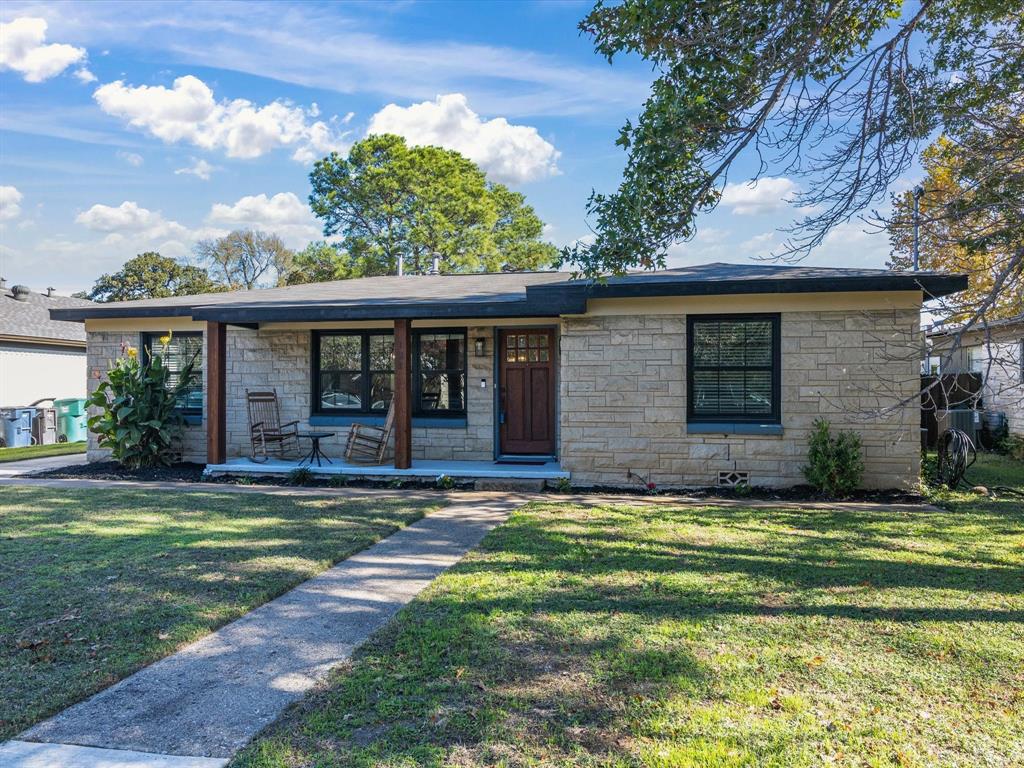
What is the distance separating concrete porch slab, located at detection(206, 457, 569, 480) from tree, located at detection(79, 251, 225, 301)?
104ft

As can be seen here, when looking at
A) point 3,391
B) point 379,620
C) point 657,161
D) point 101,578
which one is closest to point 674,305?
point 657,161

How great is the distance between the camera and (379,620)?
14.2 ft

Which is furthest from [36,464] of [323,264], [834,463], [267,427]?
[323,264]

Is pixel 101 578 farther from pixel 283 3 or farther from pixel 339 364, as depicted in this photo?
pixel 283 3

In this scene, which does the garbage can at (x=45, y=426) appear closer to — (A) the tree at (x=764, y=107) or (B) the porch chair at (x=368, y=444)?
(B) the porch chair at (x=368, y=444)

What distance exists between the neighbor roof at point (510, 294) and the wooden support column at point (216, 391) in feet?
1.10

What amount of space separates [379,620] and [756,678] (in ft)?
7.50

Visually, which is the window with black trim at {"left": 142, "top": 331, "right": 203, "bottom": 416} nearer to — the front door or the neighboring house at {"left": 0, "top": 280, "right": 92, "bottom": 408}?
the front door

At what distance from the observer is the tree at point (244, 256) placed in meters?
40.0

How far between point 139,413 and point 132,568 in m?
6.70

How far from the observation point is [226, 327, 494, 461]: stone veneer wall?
440 inches

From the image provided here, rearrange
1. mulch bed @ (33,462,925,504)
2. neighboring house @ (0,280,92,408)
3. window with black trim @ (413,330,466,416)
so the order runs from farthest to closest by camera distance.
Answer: neighboring house @ (0,280,92,408) → window with black trim @ (413,330,466,416) → mulch bed @ (33,462,925,504)

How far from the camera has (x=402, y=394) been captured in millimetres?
10180

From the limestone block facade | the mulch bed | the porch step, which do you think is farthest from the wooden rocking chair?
the limestone block facade
